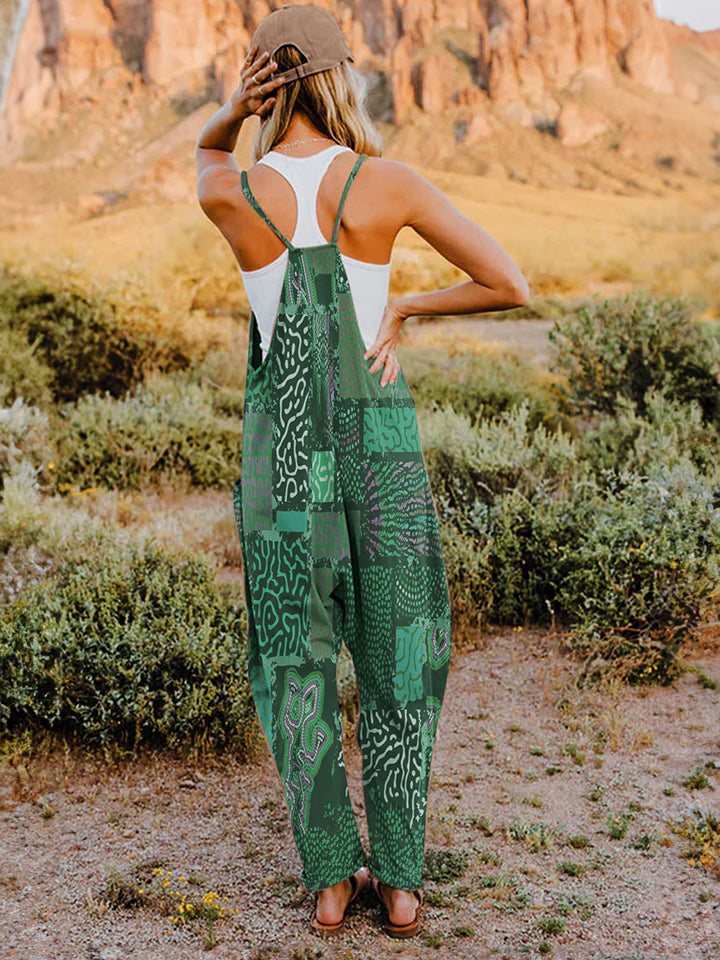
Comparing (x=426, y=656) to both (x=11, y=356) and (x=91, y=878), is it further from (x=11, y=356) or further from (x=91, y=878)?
(x=11, y=356)

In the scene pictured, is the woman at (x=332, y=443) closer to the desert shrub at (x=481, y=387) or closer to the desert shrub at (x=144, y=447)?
the desert shrub at (x=144, y=447)

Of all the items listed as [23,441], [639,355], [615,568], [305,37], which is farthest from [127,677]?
[639,355]

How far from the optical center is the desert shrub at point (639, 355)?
5.66 metres

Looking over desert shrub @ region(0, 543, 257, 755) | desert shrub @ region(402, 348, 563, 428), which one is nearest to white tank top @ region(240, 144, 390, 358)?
desert shrub @ region(0, 543, 257, 755)

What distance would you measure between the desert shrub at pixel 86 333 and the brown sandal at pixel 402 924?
6099mm

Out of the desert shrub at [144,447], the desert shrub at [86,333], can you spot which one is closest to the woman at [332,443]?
the desert shrub at [144,447]

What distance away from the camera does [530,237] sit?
15438mm

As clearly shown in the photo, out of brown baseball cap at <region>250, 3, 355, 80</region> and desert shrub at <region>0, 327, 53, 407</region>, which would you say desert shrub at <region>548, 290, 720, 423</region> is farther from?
brown baseball cap at <region>250, 3, 355, 80</region>

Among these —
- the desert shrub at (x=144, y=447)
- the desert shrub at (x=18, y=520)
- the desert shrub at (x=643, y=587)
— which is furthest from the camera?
the desert shrub at (x=144, y=447)

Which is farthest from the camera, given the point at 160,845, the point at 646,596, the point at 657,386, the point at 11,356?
the point at 11,356

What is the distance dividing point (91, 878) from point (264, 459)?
4.06 ft

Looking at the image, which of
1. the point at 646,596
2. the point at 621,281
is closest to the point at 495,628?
the point at 646,596

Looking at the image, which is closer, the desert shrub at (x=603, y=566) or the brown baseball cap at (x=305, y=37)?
the brown baseball cap at (x=305, y=37)

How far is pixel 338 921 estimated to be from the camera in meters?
2.06
